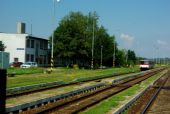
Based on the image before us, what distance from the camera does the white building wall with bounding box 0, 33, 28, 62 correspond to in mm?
94312

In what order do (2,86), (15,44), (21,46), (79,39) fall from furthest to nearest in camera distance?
(79,39) < (15,44) < (21,46) < (2,86)

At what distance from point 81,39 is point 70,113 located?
79.0 meters

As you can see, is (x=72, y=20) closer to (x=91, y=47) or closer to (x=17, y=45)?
(x=91, y=47)

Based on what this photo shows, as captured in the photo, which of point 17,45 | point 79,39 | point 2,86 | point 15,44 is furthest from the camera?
point 79,39

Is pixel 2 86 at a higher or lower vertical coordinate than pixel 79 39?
lower

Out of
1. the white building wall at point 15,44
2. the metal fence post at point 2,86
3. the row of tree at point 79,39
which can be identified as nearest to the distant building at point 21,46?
the white building wall at point 15,44

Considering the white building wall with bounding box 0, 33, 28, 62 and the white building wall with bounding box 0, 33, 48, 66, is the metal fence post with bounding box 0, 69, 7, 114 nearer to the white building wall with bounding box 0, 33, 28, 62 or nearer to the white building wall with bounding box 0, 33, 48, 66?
the white building wall with bounding box 0, 33, 48, 66

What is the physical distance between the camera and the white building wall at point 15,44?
94.3 metres

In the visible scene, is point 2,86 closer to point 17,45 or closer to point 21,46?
point 21,46

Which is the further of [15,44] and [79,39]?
[79,39]

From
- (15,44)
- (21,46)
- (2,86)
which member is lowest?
(2,86)

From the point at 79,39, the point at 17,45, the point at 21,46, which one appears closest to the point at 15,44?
the point at 17,45

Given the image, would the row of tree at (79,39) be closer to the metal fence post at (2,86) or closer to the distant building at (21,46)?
the distant building at (21,46)

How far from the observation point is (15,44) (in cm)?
9512
